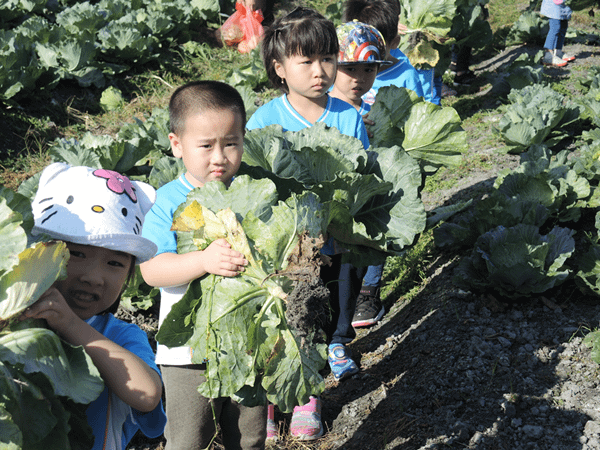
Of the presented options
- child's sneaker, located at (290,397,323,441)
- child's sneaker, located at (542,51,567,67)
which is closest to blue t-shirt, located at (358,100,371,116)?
child's sneaker, located at (290,397,323,441)

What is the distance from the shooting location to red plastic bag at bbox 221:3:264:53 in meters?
8.36

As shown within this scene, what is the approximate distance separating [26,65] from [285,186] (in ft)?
18.1

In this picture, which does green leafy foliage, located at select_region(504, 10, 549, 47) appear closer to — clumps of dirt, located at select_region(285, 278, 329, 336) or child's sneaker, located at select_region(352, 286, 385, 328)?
child's sneaker, located at select_region(352, 286, 385, 328)

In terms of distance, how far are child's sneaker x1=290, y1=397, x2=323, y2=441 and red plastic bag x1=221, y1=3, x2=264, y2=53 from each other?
659 cm

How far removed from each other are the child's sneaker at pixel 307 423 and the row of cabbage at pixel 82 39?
15.1 feet

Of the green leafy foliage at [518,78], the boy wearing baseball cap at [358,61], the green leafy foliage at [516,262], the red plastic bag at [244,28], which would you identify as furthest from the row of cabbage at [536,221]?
the red plastic bag at [244,28]

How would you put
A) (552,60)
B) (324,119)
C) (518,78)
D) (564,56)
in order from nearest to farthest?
(324,119) < (518,78) < (552,60) < (564,56)

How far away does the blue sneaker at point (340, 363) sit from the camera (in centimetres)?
327

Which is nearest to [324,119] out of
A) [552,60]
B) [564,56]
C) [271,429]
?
[271,429]

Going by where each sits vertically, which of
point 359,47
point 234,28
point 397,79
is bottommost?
point 234,28

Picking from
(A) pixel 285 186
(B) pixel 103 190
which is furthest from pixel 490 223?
(B) pixel 103 190

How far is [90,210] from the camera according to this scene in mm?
1468

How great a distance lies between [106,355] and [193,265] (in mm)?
372

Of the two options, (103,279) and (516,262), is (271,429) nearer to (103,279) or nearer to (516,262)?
(103,279)
